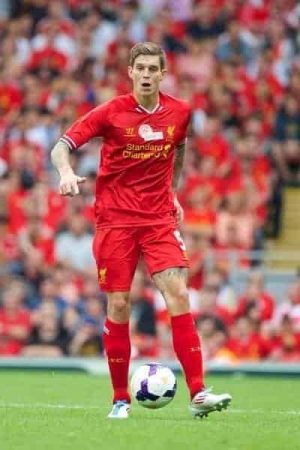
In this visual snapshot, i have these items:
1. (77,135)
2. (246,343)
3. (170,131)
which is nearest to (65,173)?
(77,135)

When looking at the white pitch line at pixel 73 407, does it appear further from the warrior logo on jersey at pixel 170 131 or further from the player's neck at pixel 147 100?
the player's neck at pixel 147 100

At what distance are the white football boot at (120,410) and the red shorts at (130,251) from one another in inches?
29.1

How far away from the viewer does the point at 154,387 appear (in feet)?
35.2

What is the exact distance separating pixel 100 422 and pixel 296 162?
13017 mm

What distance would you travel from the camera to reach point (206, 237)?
2036 cm

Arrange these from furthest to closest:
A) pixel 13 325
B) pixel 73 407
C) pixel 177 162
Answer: pixel 13 325
pixel 73 407
pixel 177 162

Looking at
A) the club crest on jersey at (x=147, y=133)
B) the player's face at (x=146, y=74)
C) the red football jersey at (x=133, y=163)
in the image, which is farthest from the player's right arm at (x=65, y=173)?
the player's face at (x=146, y=74)

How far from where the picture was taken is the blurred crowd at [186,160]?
18.5 m

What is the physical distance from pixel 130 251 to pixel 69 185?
0.96m

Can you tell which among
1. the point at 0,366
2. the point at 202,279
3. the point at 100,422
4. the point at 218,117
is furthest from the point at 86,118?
the point at 218,117

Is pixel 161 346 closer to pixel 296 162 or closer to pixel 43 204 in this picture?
pixel 43 204

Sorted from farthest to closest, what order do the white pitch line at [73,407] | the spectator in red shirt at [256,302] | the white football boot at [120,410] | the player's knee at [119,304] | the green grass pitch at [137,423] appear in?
the spectator in red shirt at [256,302] → the white pitch line at [73,407] → the player's knee at [119,304] → the white football boot at [120,410] → the green grass pitch at [137,423]

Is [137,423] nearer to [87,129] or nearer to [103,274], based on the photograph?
[103,274]

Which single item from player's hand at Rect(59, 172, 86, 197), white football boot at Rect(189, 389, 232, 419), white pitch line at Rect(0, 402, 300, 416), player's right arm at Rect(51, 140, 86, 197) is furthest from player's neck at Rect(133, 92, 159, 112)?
white pitch line at Rect(0, 402, 300, 416)
